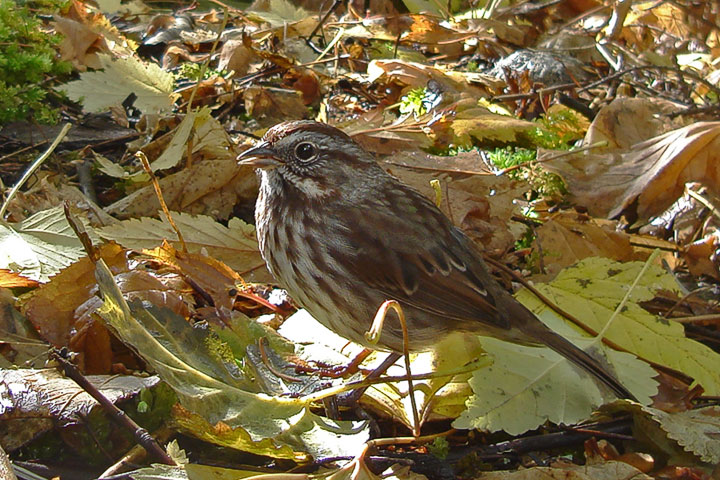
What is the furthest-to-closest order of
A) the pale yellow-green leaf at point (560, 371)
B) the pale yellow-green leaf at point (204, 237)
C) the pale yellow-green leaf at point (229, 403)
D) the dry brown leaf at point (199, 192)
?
1. the dry brown leaf at point (199, 192)
2. the pale yellow-green leaf at point (204, 237)
3. the pale yellow-green leaf at point (560, 371)
4. the pale yellow-green leaf at point (229, 403)

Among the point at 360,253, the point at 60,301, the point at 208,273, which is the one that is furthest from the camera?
the point at 208,273

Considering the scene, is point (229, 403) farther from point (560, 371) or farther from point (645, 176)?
point (645, 176)

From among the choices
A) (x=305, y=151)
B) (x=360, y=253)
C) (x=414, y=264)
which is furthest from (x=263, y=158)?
(x=414, y=264)

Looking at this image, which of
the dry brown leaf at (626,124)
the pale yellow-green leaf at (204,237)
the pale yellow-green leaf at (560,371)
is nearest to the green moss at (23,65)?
the pale yellow-green leaf at (204,237)

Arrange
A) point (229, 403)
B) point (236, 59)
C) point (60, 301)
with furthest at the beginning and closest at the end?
point (236, 59), point (60, 301), point (229, 403)

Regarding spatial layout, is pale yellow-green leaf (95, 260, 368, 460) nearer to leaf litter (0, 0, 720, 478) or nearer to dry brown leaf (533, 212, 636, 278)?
leaf litter (0, 0, 720, 478)

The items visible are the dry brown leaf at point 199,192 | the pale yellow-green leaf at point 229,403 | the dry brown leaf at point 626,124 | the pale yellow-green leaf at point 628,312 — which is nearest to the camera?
the pale yellow-green leaf at point 229,403

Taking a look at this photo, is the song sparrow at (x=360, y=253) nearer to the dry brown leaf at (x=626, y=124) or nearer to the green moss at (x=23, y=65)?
the green moss at (x=23, y=65)

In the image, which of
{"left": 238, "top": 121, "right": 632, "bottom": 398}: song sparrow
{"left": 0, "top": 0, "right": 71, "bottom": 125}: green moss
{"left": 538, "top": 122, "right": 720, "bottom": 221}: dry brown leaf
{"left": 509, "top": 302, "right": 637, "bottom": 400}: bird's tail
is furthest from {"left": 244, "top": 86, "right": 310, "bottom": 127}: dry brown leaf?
{"left": 509, "top": 302, "right": 637, "bottom": 400}: bird's tail

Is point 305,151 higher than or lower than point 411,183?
higher
